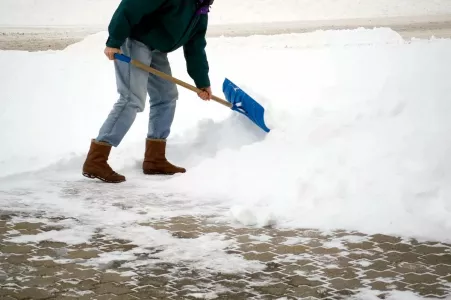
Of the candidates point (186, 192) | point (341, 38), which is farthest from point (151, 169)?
point (341, 38)

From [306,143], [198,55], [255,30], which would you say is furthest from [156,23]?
[255,30]

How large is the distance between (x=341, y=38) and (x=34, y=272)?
12.2 meters

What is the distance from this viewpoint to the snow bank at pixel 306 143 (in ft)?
14.9

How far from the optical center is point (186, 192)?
518cm

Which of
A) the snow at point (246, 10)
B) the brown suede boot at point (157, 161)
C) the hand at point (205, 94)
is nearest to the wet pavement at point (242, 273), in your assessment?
the brown suede boot at point (157, 161)

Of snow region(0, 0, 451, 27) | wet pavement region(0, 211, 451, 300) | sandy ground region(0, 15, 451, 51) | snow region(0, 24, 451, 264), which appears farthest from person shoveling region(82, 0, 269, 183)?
snow region(0, 0, 451, 27)

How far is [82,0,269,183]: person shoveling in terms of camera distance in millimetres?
5203

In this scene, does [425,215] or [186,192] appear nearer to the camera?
[425,215]

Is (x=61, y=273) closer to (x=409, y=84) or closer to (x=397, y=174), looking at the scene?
(x=397, y=174)

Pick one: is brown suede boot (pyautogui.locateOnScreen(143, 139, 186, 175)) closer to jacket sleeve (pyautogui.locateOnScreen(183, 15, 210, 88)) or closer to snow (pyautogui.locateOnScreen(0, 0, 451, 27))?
jacket sleeve (pyautogui.locateOnScreen(183, 15, 210, 88))

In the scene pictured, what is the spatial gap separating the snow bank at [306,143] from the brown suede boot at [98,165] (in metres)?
0.27

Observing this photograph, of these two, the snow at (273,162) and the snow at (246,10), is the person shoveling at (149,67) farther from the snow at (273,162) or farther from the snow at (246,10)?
the snow at (246,10)

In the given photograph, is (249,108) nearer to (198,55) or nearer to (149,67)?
(198,55)

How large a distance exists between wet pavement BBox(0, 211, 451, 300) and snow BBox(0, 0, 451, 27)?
20.9 m
